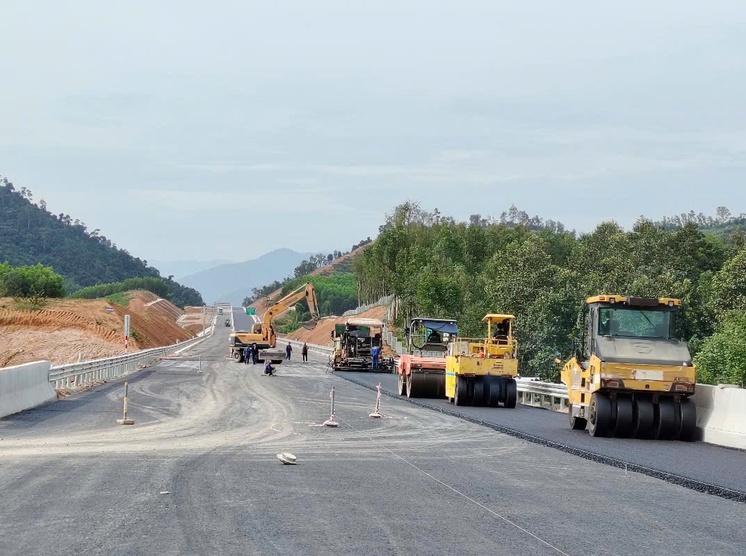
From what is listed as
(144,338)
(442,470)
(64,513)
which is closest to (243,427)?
(442,470)

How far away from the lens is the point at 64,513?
36.0ft

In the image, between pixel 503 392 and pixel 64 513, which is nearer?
pixel 64 513

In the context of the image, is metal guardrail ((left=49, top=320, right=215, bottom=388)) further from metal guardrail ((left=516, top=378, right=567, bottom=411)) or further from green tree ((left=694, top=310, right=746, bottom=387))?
green tree ((left=694, top=310, right=746, bottom=387))

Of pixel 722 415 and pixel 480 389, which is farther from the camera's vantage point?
pixel 480 389

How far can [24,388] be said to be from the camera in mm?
26688

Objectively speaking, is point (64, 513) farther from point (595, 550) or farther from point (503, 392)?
point (503, 392)

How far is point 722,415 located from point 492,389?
444 inches

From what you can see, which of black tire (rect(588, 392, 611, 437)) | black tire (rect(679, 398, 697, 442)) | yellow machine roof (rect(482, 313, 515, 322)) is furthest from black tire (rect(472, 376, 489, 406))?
black tire (rect(679, 398, 697, 442))

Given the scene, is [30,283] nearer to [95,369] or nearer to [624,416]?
[95,369]

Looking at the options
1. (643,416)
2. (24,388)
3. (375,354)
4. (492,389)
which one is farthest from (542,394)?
(375,354)

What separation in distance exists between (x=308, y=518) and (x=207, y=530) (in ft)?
4.32

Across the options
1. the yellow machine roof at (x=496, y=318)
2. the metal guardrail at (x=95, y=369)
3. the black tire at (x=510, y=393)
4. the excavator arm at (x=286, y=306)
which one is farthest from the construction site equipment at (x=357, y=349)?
the black tire at (x=510, y=393)

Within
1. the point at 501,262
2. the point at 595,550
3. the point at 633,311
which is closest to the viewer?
the point at 595,550

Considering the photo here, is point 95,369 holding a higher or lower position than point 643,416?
higher
